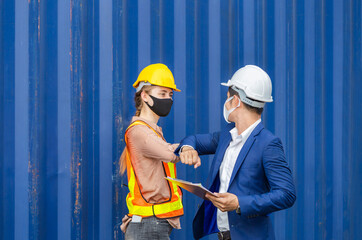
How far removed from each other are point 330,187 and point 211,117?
1.44 m

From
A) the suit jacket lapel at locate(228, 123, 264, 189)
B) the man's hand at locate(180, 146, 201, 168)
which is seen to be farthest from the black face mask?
the suit jacket lapel at locate(228, 123, 264, 189)

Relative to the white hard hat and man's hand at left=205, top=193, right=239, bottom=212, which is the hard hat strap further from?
man's hand at left=205, top=193, right=239, bottom=212

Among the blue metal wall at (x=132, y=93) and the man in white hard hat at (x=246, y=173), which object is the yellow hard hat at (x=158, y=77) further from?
the blue metal wall at (x=132, y=93)

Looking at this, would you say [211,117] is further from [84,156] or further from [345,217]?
[345,217]

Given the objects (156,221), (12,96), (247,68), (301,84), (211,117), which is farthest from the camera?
(301,84)

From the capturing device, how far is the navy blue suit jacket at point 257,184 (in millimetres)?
2785

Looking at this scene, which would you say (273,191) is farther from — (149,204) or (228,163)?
(149,204)

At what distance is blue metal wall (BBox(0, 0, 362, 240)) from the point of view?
3.83 meters

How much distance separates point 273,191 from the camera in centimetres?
281

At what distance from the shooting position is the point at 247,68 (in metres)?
A: 3.03

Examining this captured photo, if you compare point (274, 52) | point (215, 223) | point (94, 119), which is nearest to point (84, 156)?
point (94, 119)

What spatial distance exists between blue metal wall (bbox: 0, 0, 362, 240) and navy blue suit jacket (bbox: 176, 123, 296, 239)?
1226 mm

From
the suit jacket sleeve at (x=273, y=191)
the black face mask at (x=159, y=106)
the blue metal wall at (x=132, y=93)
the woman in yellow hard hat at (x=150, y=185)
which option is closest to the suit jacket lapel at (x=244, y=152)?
the suit jacket sleeve at (x=273, y=191)

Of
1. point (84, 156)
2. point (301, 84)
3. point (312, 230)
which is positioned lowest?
point (312, 230)
